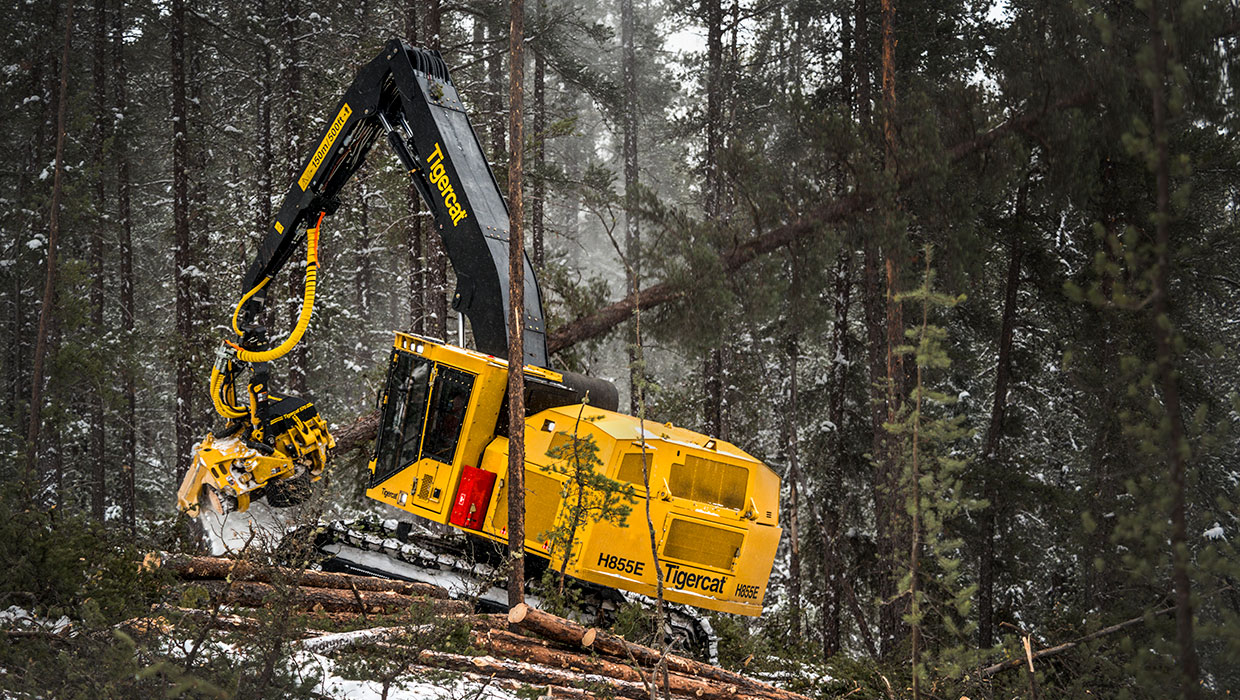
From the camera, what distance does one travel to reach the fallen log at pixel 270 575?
6.56m

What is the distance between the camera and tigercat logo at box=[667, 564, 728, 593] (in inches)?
336

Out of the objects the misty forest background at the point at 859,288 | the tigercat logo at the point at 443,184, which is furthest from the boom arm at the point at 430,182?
the misty forest background at the point at 859,288

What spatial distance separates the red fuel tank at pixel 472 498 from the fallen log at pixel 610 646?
1.60m

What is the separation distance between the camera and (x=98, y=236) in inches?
746

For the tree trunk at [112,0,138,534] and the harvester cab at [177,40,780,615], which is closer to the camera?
the harvester cab at [177,40,780,615]

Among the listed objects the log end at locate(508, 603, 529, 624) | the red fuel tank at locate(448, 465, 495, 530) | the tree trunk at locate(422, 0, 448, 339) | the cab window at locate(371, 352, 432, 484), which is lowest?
the log end at locate(508, 603, 529, 624)

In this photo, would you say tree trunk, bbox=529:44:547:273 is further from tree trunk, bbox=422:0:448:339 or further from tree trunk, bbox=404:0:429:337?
tree trunk, bbox=404:0:429:337

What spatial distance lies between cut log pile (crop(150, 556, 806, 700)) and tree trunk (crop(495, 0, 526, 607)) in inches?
23.2

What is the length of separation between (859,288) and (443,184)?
10541mm

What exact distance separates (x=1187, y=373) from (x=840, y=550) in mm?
6513

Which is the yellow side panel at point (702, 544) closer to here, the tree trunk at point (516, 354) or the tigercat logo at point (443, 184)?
the tree trunk at point (516, 354)

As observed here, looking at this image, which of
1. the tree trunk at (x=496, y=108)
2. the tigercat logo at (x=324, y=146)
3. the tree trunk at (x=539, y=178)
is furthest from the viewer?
the tree trunk at (x=539, y=178)

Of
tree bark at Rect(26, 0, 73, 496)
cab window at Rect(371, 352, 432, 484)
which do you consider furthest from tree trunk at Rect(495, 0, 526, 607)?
tree bark at Rect(26, 0, 73, 496)

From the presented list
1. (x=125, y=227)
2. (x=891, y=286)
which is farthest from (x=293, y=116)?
(x=891, y=286)
